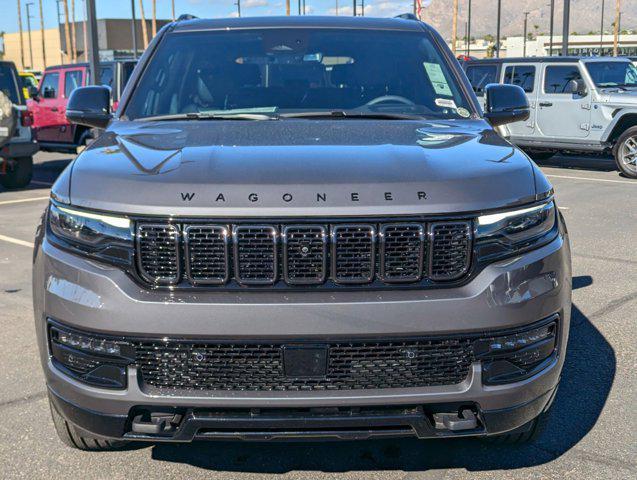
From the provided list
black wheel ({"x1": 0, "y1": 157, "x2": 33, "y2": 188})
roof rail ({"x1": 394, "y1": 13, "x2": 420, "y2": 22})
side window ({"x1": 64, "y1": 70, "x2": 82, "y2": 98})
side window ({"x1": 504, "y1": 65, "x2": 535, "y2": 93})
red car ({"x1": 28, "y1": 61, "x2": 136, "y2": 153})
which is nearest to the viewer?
roof rail ({"x1": 394, "y1": 13, "x2": 420, "y2": 22})

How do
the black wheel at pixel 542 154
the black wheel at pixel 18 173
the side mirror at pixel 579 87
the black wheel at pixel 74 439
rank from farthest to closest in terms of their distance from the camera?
the black wheel at pixel 542 154 < the side mirror at pixel 579 87 < the black wheel at pixel 18 173 < the black wheel at pixel 74 439

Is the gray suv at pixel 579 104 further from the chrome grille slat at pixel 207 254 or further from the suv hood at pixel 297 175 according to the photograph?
the chrome grille slat at pixel 207 254

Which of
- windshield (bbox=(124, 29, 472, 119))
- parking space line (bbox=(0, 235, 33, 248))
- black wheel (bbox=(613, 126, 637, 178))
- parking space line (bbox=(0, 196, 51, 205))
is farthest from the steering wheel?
black wheel (bbox=(613, 126, 637, 178))

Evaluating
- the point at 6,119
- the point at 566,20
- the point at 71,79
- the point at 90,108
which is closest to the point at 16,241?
the point at 6,119

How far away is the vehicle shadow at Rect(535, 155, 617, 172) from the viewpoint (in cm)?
1546

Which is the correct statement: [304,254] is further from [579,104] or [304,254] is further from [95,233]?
[579,104]

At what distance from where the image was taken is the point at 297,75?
13.9 feet

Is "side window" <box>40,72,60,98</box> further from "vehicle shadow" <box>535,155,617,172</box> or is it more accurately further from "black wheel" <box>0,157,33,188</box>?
"vehicle shadow" <box>535,155,617,172</box>

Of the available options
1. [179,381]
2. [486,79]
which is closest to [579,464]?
[179,381]

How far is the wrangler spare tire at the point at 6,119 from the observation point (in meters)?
11.7

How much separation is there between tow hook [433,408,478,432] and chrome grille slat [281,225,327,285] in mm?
626

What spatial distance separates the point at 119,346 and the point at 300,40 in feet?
7.54

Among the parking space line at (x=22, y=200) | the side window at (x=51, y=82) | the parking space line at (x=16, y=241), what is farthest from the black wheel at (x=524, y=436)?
the side window at (x=51, y=82)

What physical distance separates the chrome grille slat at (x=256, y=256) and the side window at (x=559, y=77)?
12610 mm
